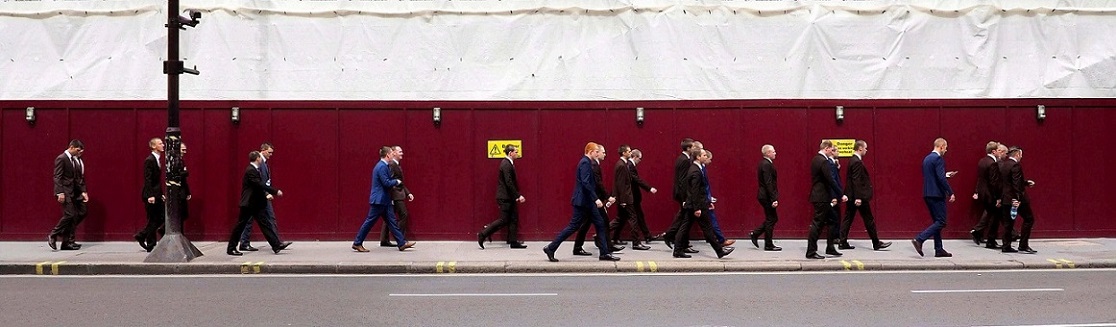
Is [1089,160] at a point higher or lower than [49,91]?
lower

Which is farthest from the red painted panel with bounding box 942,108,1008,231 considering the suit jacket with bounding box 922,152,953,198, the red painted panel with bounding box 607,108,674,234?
the red painted panel with bounding box 607,108,674,234

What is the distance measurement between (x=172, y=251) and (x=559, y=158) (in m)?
6.04

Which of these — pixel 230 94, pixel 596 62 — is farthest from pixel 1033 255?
pixel 230 94

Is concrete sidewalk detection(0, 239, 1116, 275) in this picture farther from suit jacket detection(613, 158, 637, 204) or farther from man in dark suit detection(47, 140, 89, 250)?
suit jacket detection(613, 158, 637, 204)

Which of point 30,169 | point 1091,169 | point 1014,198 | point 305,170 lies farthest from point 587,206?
point 30,169

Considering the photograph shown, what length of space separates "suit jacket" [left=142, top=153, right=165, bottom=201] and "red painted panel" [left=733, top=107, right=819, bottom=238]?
346 inches

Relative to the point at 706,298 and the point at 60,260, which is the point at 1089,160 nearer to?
the point at 706,298

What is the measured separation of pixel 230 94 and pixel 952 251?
→ 11.7 metres

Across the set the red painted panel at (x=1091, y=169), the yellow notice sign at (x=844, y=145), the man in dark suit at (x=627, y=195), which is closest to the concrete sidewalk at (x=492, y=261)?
the man in dark suit at (x=627, y=195)

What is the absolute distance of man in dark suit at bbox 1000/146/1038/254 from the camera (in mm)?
12797

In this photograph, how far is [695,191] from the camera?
12266 mm

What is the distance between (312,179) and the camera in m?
15.2

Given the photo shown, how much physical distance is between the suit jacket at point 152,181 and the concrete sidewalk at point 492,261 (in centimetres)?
83

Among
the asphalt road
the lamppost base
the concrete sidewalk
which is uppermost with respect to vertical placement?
the lamppost base
